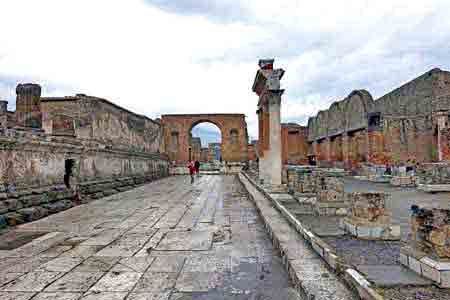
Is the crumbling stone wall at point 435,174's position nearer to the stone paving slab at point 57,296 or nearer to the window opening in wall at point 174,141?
the stone paving slab at point 57,296

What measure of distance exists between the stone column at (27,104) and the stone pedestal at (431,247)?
36.2ft

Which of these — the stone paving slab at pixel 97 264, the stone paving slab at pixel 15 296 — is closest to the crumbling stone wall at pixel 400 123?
the stone paving slab at pixel 97 264

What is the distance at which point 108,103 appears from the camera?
12852 mm

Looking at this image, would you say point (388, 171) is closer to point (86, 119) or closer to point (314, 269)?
point (86, 119)

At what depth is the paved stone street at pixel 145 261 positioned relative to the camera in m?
3.03

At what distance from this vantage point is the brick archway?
30344 millimetres

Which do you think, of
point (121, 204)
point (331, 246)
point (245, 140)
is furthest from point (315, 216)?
point (245, 140)

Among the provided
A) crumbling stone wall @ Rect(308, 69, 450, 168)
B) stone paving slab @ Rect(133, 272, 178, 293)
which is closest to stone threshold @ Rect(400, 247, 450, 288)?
stone paving slab @ Rect(133, 272, 178, 293)

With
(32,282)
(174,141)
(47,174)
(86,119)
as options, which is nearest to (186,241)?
(32,282)

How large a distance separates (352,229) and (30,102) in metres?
10.3

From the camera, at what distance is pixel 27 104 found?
1023 cm

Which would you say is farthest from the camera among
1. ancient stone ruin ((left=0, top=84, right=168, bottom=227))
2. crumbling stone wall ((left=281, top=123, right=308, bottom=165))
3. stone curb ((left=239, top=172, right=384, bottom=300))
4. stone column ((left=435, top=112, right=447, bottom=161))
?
crumbling stone wall ((left=281, top=123, right=308, bottom=165))

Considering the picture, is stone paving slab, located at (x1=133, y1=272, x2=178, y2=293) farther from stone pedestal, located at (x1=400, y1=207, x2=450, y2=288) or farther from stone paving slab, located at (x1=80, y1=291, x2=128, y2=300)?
stone pedestal, located at (x1=400, y1=207, x2=450, y2=288)

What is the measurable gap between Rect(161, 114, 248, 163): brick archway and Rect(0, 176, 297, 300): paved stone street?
23.7 meters
